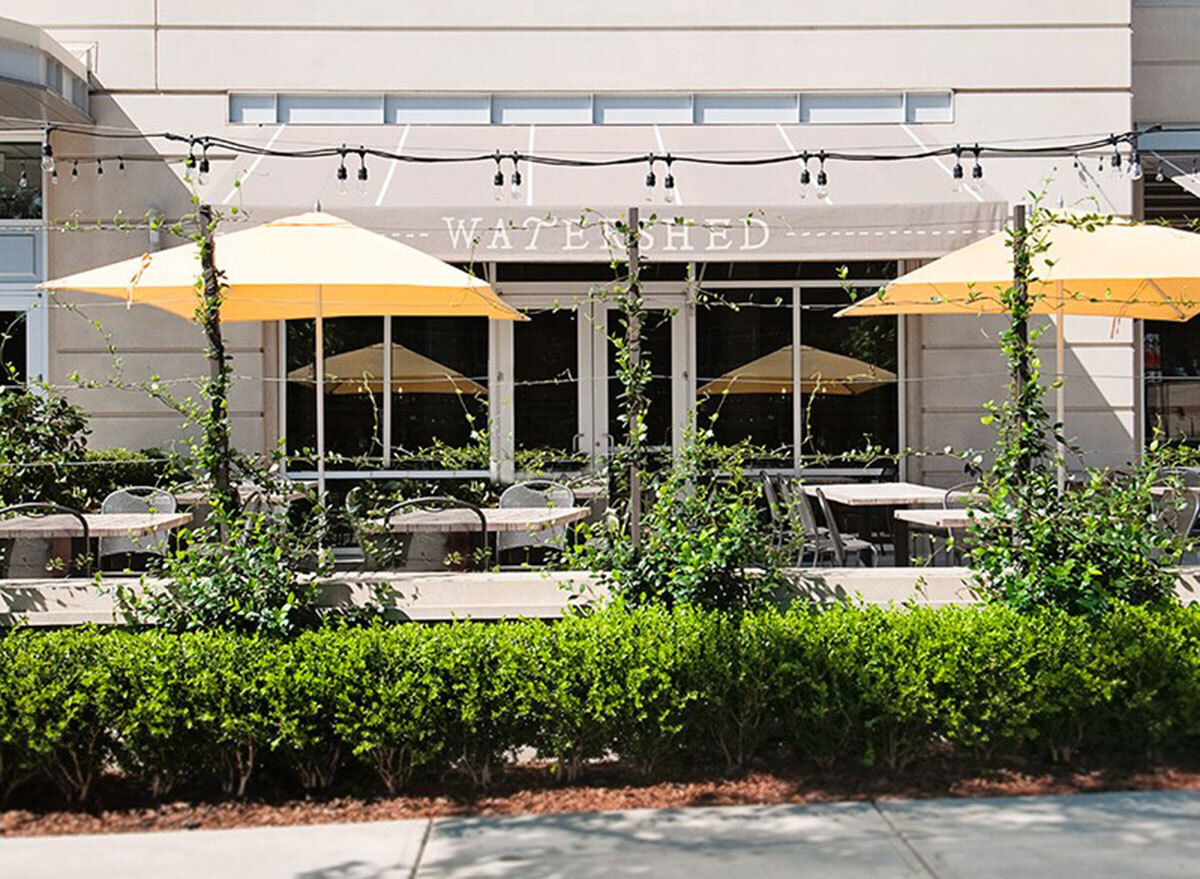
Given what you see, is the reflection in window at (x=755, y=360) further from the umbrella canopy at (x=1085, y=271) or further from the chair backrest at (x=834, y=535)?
the chair backrest at (x=834, y=535)

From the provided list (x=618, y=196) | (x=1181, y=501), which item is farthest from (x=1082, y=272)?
(x=618, y=196)

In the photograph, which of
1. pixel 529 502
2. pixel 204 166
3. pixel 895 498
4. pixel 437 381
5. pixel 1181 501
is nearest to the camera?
pixel 1181 501

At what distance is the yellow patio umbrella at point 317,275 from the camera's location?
7691 millimetres

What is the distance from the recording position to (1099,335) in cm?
1280

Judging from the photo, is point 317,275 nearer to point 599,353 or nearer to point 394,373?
point 394,373

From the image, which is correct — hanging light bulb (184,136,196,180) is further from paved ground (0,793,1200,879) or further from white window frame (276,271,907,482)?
paved ground (0,793,1200,879)

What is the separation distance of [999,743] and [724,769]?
1.34 m

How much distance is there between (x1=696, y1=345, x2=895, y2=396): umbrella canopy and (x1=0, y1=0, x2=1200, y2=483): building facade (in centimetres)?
3

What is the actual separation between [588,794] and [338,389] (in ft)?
25.0

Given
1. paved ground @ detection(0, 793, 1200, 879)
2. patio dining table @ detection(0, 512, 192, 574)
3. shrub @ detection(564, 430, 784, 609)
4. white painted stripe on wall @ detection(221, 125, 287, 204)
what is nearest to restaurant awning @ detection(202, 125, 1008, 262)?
white painted stripe on wall @ detection(221, 125, 287, 204)

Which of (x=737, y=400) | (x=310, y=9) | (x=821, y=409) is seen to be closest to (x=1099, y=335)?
(x=821, y=409)

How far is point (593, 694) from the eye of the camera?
5.95 m

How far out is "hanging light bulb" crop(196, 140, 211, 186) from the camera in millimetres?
11736

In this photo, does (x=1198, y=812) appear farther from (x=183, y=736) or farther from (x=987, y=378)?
(x=987, y=378)
